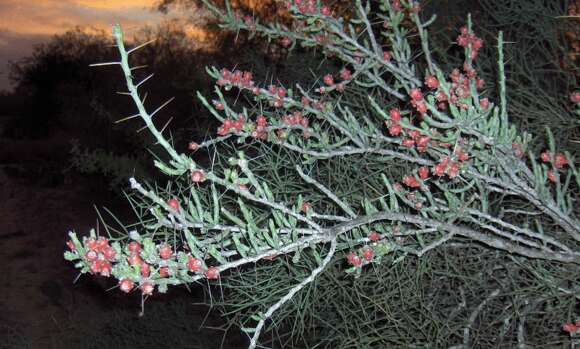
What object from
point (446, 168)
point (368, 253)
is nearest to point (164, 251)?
point (368, 253)

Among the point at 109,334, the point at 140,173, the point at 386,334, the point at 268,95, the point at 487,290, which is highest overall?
the point at 268,95

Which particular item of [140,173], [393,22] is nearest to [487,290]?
[393,22]

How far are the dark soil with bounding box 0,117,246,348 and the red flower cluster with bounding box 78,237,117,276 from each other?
1.47 meters

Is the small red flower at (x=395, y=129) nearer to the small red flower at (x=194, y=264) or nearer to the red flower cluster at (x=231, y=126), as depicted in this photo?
the red flower cluster at (x=231, y=126)

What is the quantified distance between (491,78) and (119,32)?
2.23 m

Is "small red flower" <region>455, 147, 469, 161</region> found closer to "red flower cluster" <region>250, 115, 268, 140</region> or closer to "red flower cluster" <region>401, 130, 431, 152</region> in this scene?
"red flower cluster" <region>401, 130, 431, 152</region>

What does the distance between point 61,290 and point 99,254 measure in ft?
21.2

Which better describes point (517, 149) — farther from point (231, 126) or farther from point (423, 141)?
point (231, 126)

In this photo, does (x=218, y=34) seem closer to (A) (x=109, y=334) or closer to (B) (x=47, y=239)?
(B) (x=47, y=239)

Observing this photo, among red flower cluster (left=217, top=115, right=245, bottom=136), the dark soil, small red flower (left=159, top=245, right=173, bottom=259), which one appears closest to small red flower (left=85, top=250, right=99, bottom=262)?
small red flower (left=159, top=245, right=173, bottom=259)

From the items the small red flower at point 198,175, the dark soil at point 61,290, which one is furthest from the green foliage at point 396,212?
the dark soil at point 61,290

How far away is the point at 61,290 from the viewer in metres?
6.89

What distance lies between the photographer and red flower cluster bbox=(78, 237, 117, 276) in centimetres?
100

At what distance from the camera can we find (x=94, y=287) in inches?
273
